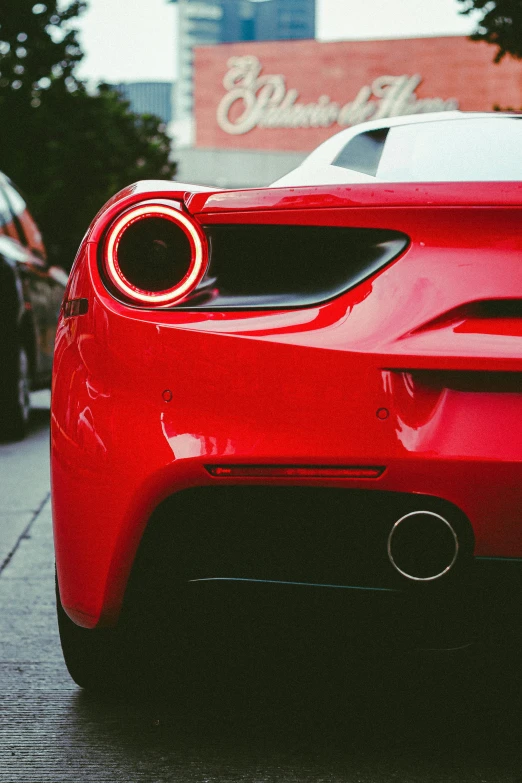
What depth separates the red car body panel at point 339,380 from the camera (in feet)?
6.97

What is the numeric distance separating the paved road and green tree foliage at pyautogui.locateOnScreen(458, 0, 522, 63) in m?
6.17

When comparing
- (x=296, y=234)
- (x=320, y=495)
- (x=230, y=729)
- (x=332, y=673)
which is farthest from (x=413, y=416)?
(x=332, y=673)

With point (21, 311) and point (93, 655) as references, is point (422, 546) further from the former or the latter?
point (21, 311)

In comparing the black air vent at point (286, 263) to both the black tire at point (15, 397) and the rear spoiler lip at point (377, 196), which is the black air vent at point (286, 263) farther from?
the black tire at point (15, 397)

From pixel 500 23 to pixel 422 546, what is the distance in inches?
276

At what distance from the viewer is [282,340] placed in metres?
2.20

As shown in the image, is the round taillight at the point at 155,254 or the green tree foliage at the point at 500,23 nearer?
the round taillight at the point at 155,254

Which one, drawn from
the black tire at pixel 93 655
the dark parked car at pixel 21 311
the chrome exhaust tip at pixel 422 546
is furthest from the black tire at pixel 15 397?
the chrome exhaust tip at pixel 422 546

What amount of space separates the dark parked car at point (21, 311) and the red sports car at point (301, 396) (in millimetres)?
5123

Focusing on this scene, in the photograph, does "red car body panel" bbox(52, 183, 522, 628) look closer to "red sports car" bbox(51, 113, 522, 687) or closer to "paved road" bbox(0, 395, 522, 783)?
"red sports car" bbox(51, 113, 522, 687)

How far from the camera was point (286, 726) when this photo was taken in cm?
267

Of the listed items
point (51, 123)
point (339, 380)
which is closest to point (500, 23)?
point (339, 380)

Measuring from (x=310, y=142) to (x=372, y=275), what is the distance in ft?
211

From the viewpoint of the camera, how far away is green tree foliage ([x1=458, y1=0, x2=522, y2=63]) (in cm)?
823
